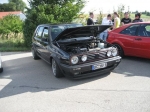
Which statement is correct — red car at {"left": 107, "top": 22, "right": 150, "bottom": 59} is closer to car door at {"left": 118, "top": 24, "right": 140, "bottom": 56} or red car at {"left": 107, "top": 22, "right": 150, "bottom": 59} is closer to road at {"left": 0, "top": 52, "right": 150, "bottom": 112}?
car door at {"left": 118, "top": 24, "right": 140, "bottom": 56}

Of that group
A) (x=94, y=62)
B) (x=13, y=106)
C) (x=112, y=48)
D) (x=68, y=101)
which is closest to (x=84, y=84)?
(x=94, y=62)

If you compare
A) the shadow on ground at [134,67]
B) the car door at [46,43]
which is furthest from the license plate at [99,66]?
the car door at [46,43]

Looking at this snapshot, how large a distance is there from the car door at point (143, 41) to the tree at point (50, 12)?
5764mm

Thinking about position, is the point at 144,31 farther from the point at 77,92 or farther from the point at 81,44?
the point at 77,92

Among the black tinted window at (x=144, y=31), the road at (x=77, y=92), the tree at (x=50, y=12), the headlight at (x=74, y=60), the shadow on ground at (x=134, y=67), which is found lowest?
the road at (x=77, y=92)

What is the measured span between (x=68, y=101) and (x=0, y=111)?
142cm

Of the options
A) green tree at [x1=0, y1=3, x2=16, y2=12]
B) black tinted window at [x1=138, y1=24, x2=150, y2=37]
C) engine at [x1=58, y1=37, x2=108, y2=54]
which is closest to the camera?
engine at [x1=58, y1=37, x2=108, y2=54]

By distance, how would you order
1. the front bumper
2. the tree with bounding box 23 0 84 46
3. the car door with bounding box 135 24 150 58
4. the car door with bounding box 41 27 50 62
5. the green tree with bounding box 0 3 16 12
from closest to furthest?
the front bumper
the car door with bounding box 41 27 50 62
the car door with bounding box 135 24 150 58
the tree with bounding box 23 0 84 46
the green tree with bounding box 0 3 16 12

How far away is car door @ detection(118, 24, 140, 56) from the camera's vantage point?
686 cm

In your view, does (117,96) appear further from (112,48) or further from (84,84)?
(112,48)

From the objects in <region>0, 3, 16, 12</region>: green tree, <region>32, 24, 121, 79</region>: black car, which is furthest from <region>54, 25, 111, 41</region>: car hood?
<region>0, 3, 16, 12</region>: green tree

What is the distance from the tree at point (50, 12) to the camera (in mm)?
11164

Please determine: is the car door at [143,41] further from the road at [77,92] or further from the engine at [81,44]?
the engine at [81,44]

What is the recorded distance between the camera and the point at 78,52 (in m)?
4.96
